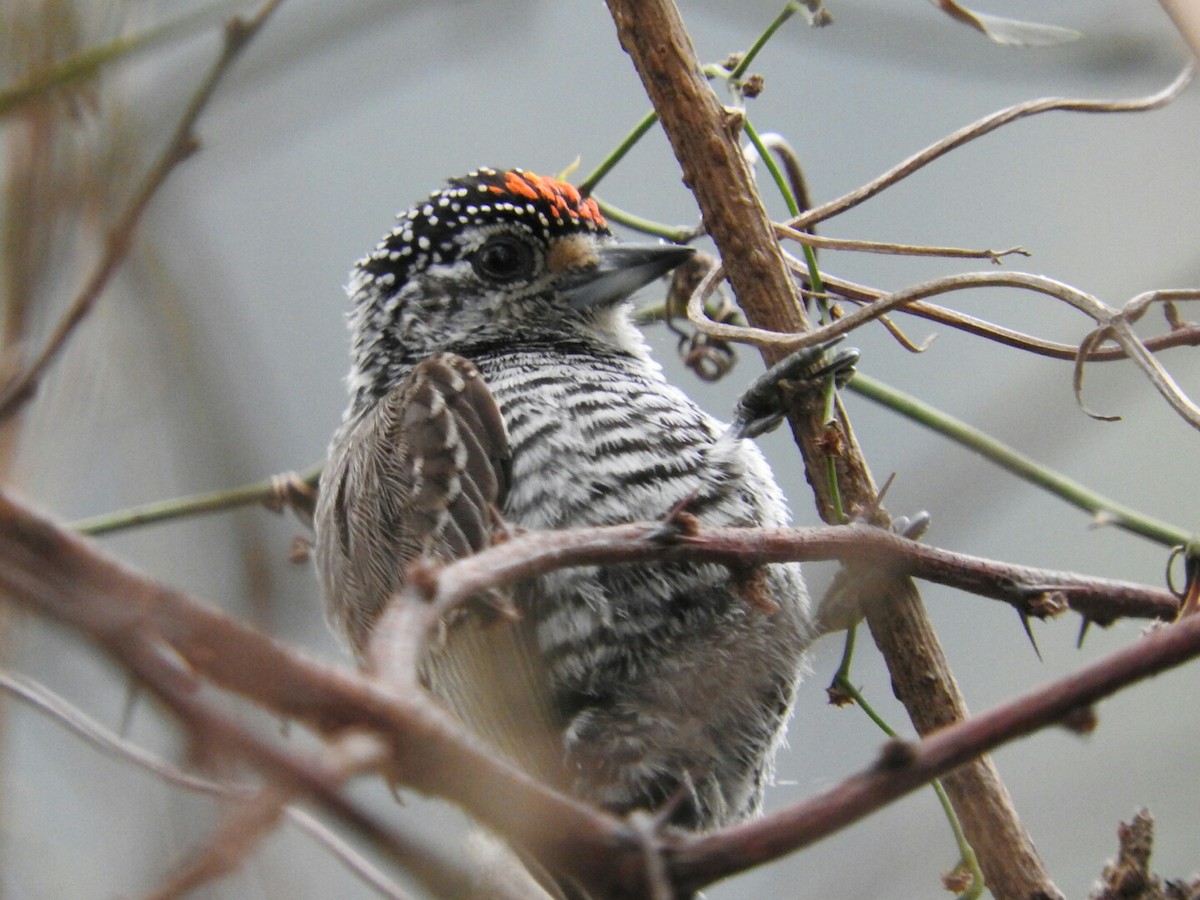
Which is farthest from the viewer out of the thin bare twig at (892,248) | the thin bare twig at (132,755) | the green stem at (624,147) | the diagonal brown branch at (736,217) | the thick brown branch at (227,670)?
the green stem at (624,147)

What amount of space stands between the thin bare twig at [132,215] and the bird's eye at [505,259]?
1.77m

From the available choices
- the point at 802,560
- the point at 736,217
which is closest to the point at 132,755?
the point at 802,560

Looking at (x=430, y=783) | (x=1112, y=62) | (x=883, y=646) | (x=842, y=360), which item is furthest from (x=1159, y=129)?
(x=430, y=783)

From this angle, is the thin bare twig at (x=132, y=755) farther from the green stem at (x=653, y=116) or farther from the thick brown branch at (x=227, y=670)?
the green stem at (x=653, y=116)

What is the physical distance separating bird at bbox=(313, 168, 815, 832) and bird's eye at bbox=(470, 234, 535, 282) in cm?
26

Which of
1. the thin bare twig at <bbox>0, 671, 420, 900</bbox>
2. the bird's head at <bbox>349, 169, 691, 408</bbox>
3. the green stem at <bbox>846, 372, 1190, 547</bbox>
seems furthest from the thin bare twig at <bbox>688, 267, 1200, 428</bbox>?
the bird's head at <bbox>349, 169, 691, 408</bbox>

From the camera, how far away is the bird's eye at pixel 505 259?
3.36 metres

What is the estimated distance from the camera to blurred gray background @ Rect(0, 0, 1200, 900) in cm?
138

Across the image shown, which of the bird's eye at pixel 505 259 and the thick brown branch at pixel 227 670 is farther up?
the bird's eye at pixel 505 259

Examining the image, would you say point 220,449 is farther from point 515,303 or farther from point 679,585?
point 515,303

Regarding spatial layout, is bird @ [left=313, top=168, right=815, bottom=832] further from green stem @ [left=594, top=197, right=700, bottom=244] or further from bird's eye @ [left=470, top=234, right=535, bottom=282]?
bird's eye @ [left=470, top=234, right=535, bottom=282]

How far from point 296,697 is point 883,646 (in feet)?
4.38

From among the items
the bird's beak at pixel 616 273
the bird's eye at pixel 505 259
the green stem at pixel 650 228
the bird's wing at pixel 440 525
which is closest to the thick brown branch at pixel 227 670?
the bird's wing at pixel 440 525

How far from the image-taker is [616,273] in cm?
318
